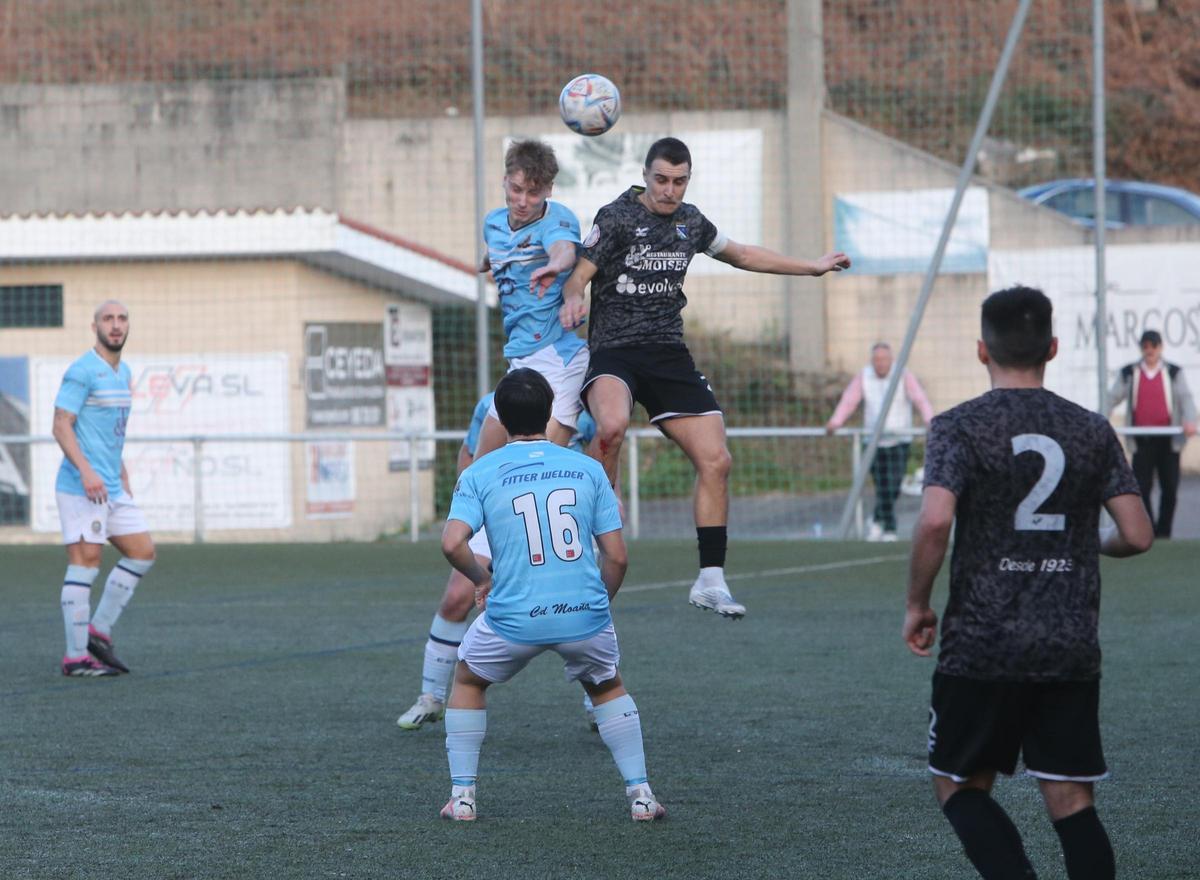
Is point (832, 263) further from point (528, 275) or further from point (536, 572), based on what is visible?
point (536, 572)

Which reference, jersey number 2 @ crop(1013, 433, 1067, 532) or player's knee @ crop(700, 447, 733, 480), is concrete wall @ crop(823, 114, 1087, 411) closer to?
player's knee @ crop(700, 447, 733, 480)

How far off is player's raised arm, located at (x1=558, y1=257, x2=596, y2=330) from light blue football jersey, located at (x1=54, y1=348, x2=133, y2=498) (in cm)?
304

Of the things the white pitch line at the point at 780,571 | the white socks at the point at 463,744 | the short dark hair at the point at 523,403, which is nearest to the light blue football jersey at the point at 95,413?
the white socks at the point at 463,744

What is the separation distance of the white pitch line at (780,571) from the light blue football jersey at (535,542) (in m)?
7.93

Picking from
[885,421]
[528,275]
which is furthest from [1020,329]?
[885,421]

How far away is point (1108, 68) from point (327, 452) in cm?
1481

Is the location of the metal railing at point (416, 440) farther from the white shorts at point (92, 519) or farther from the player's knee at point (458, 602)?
the player's knee at point (458, 602)

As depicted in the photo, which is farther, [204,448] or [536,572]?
[204,448]

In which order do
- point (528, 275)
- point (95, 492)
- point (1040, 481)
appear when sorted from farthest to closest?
point (95, 492)
point (528, 275)
point (1040, 481)

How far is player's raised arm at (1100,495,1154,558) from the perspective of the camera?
4.20 meters

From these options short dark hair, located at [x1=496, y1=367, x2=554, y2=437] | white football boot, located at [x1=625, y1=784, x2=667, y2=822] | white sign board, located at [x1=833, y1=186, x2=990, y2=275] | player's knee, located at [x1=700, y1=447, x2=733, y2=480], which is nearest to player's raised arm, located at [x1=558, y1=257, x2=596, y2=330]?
player's knee, located at [x1=700, y1=447, x2=733, y2=480]

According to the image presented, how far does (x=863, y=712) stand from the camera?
7.97 meters

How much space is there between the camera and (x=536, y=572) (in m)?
5.63

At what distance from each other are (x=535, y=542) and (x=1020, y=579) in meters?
1.86
